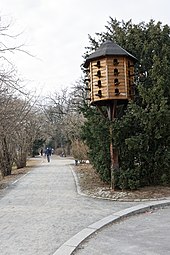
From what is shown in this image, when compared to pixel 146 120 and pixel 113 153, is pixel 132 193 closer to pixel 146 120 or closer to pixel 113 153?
pixel 113 153

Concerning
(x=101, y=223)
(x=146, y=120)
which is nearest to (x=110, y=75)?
(x=146, y=120)

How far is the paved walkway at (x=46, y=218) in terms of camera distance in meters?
6.31

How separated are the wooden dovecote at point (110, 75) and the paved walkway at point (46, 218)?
3.27 meters

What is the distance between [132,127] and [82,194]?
2664 millimetres

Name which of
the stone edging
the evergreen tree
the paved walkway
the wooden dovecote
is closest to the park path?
the paved walkway

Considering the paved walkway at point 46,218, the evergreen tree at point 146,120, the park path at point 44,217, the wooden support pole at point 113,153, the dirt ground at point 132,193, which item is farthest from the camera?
the wooden support pole at point 113,153

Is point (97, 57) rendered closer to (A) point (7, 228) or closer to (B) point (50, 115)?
(A) point (7, 228)

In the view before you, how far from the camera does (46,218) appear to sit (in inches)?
343

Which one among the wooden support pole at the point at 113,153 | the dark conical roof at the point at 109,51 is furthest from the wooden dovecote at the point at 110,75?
the wooden support pole at the point at 113,153

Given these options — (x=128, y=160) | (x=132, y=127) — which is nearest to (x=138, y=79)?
(x=132, y=127)

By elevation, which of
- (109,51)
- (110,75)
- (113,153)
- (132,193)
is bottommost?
(132,193)

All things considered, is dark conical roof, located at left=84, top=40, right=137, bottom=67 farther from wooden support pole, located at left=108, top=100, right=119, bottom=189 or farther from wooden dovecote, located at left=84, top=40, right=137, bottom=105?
wooden support pole, located at left=108, top=100, right=119, bottom=189

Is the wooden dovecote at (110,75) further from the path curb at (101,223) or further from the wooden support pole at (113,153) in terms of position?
the path curb at (101,223)

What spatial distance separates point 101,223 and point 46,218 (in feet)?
4.89
